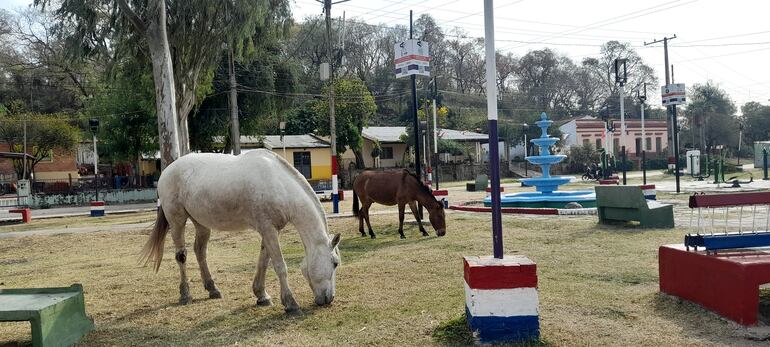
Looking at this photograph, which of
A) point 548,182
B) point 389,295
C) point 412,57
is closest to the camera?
point 389,295

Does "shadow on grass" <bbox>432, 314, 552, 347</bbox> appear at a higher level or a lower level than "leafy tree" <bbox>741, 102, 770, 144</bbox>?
lower

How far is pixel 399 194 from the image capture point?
1296 cm

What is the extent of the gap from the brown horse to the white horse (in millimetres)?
6094

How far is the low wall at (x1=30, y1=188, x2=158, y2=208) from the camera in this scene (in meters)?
31.3

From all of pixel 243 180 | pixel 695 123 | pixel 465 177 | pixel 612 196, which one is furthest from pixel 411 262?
pixel 695 123

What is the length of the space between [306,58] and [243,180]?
5379 centimetres

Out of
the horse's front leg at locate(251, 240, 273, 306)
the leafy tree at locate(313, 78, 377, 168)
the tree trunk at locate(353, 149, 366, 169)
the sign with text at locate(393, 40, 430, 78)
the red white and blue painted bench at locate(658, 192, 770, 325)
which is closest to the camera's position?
the red white and blue painted bench at locate(658, 192, 770, 325)

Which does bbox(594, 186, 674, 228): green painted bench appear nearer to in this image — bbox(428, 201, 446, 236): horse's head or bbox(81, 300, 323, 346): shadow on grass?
bbox(428, 201, 446, 236): horse's head

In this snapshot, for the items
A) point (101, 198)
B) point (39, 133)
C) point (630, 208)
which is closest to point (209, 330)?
point (630, 208)

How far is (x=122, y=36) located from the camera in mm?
18281

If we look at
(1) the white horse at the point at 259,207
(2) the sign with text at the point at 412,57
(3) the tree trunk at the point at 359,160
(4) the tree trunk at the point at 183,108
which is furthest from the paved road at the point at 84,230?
(3) the tree trunk at the point at 359,160

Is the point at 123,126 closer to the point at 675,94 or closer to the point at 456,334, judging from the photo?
the point at 675,94

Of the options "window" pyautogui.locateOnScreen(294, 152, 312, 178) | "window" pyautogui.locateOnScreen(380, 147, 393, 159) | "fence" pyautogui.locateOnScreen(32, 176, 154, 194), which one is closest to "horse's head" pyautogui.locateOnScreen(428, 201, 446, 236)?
"fence" pyautogui.locateOnScreen(32, 176, 154, 194)

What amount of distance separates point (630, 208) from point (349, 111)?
33.2 metres
